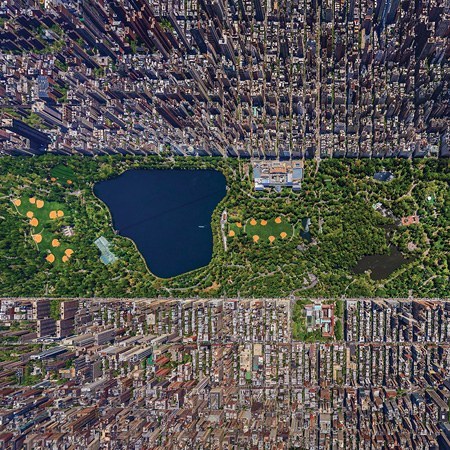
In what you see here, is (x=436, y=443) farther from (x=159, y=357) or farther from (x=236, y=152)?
(x=236, y=152)

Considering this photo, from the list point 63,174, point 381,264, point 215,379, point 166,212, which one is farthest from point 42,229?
point 381,264

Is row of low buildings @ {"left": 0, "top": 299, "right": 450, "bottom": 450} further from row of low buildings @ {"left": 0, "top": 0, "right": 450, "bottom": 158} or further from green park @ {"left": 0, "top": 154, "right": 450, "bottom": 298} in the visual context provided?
row of low buildings @ {"left": 0, "top": 0, "right": 450, "bottom": 158}

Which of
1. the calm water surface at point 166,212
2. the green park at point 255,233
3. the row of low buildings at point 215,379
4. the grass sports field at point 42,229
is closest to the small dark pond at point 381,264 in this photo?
the green park at point 255,233

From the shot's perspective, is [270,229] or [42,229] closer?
[270,229]

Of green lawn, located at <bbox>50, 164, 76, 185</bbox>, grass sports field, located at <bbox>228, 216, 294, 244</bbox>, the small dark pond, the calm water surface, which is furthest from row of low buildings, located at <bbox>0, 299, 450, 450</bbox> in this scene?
green lawn, located at <bbox>50, 164, 76, 185</bbox>

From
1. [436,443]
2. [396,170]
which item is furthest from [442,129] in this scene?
[436,443]

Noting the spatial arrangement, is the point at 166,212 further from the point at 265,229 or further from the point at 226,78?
the point at 226,78

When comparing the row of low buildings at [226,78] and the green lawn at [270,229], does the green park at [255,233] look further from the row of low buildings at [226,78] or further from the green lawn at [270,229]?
the row of low buildings at [226,78]
